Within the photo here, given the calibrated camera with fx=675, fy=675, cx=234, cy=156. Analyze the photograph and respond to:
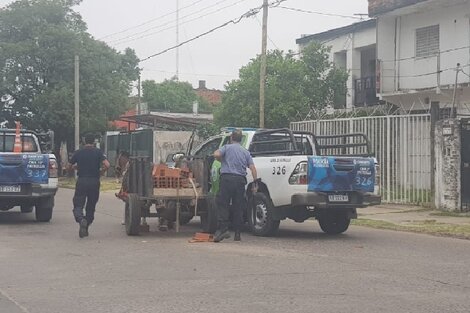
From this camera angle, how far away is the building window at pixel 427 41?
23406 mm

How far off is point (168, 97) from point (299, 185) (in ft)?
197

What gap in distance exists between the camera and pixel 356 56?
106 ft

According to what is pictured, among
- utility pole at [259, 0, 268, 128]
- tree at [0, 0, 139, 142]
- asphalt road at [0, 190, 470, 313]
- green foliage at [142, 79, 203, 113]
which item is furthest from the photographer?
green foliage at [142, 79, 203, 113]

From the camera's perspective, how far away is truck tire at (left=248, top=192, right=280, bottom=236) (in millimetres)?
11578

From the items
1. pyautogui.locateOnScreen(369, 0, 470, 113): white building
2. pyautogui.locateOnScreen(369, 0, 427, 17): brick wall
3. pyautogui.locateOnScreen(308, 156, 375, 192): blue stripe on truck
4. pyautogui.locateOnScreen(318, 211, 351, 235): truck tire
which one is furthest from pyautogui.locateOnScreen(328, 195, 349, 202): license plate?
pyautogui.locateOnScreen(369, 0, 427, 17): brick wall

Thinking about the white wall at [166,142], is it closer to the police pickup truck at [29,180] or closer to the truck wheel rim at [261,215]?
the police pickup truck at [29,180]

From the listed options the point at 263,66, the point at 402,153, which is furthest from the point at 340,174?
the point at 263,66

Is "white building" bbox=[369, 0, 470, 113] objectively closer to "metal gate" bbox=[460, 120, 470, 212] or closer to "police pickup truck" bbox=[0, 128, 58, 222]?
"metal gate" bbox=[460, 120, 470, 212]

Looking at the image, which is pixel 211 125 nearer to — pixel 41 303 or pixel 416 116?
pixel 416 116

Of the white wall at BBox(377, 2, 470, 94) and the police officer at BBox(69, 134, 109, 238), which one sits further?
the white wall at BBox(377, 2, 470, 94)

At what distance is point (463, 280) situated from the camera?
7.80m

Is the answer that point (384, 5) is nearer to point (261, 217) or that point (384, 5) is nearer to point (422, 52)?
point (422, 52)

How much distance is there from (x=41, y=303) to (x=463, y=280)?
4689mm

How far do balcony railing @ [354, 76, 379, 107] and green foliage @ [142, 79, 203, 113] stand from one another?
3955 centimetres
